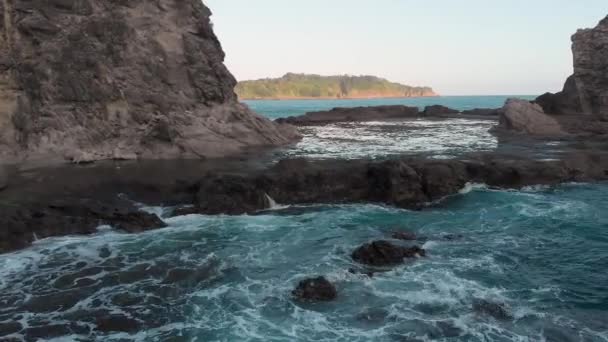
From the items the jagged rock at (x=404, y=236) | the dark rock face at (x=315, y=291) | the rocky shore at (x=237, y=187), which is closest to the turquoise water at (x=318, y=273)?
the dark rock face at (x=315, y=291)

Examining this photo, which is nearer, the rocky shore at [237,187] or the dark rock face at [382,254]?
the dark rock face at [382,254]

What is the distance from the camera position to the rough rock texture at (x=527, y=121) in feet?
160

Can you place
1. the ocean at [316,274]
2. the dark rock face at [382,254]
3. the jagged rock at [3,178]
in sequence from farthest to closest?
the jagged rock at [3,178], the dark rock face at [382,254], the ocean at [316,274]

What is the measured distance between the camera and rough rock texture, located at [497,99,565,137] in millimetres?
48906

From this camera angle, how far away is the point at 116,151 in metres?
35.3

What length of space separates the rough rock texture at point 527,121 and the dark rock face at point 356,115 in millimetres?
24089

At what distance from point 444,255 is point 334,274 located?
473cm

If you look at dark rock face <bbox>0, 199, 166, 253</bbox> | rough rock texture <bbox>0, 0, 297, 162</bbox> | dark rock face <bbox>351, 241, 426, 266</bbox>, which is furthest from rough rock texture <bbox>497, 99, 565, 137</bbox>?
dark rock face <bbox>0, 199, 166, 253</bbox>

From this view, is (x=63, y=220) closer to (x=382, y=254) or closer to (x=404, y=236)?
(x=382, y=254)

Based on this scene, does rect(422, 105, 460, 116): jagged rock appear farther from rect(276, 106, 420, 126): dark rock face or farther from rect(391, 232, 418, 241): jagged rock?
rect(391, 232, 418, 241): jagged rock

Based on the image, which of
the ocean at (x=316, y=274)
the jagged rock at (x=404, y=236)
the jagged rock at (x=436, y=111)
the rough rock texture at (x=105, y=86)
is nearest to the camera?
the ocean at (x=316, y=274)

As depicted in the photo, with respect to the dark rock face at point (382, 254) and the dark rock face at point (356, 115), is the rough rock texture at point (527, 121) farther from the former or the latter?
the dark rock face at point (382, 254)

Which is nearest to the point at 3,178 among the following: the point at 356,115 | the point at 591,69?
the point at 356,115

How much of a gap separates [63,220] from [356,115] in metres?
58.6
